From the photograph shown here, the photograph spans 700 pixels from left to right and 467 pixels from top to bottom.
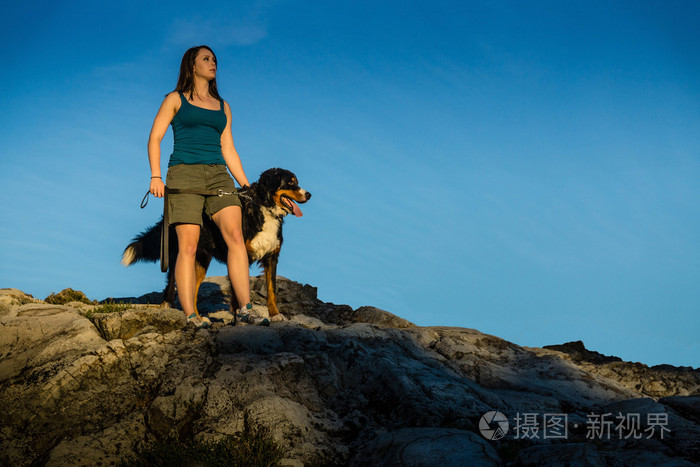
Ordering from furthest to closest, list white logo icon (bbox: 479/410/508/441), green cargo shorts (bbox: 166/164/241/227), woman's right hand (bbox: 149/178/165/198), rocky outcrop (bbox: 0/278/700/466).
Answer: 1. green cargo shorts (bbox: 166/164/241/227)
2. woman's right hand (bbox: 149/178/165/198)
3. white logo icon (bbox: 479/410/508/441)
4. rocky outcrop (bbox: 0/278/700/466)

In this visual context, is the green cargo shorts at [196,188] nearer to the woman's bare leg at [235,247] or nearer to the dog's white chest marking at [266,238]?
the woman's bare leg at [235,247]

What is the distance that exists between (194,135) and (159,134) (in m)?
0.38

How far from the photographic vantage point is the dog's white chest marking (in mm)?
7844

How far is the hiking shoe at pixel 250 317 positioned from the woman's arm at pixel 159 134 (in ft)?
5.24

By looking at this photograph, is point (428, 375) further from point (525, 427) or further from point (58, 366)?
point (58, 366)

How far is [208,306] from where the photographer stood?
444 inches

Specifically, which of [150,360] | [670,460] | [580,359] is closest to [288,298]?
[580,359]

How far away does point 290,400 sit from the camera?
5.29m

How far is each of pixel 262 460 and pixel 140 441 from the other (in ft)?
4.08

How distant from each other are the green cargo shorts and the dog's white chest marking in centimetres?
120

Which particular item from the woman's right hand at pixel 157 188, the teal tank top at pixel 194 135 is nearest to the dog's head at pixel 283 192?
the teal tank top at pixel 194 135

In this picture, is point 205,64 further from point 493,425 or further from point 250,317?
point 493,425

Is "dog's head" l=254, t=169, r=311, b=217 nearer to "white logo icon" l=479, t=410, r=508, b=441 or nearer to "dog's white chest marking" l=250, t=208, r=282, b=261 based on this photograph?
"dog's white chest marking" l=250, t=208, r=282, b=261

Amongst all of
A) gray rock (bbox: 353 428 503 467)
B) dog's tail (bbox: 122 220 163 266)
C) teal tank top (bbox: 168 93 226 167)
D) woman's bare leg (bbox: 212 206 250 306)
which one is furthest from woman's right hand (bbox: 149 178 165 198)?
gray rock (bbox: 353 428 503 467)
